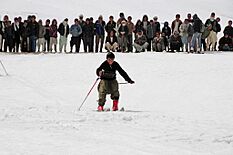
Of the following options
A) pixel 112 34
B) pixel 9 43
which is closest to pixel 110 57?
pixel 112 34

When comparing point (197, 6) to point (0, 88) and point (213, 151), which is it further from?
point (213, 151)

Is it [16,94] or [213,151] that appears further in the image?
[16,94]

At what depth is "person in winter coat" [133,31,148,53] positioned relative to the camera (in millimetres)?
20141

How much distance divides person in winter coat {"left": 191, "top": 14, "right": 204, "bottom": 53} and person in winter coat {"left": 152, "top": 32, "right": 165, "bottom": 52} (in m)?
1.20

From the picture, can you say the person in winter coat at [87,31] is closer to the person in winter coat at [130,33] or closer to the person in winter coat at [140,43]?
the person in winter coat at [130,33]

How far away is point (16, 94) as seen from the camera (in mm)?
12875

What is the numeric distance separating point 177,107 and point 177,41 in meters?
9.16

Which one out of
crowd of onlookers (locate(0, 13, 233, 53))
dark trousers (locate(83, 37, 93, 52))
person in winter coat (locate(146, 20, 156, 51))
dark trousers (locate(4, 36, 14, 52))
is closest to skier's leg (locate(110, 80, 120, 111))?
crowd of onlookers (locate(0, 13, 233, 53))

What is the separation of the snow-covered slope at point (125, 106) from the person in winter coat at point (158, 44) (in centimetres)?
105

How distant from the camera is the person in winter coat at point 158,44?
A: 2034 cm

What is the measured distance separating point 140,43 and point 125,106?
9023 millimetres

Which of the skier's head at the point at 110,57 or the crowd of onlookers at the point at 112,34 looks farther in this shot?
the crowd of onlookers at the point at 112,34

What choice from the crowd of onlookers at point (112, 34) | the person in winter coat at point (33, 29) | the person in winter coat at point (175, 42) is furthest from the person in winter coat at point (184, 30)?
the person in winter coat at point (33, 29)

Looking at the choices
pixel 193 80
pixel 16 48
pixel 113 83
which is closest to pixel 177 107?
pixel 113 83
